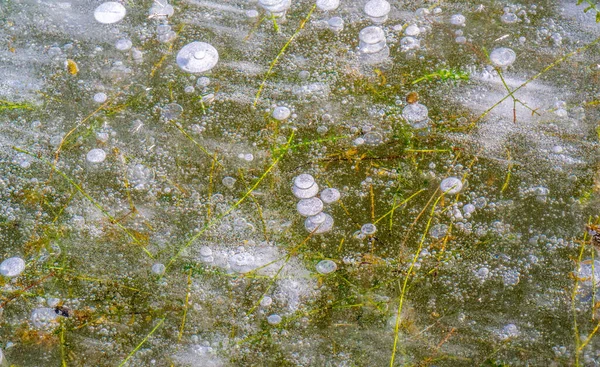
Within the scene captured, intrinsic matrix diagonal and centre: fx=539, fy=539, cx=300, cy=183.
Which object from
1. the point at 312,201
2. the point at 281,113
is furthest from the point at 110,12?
the point at 312,201

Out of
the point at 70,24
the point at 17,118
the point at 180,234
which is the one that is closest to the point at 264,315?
the point at 180,234

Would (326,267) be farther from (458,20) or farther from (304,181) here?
(458,20)

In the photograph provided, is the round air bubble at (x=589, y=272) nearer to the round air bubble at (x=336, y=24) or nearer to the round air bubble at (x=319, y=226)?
the round air bubble at (x=319, y=226)

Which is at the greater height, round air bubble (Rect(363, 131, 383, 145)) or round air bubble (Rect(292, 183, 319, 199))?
round air bubble (Rect(363, 131, 383, 145))

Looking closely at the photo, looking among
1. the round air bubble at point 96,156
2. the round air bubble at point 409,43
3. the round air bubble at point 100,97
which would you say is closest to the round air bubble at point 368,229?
the round air bubble at point 409,43

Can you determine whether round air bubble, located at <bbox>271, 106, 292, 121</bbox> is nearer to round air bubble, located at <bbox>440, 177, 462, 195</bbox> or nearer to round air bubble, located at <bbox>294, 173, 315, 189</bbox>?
round air bubble, located at <bbox>294, 173, 315, 189</bbox>

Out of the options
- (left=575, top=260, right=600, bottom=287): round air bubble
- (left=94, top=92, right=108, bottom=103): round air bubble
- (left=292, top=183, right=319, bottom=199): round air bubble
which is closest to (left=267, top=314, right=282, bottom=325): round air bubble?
(left=292, top=183, right=319, bottom=199): round air bubble
